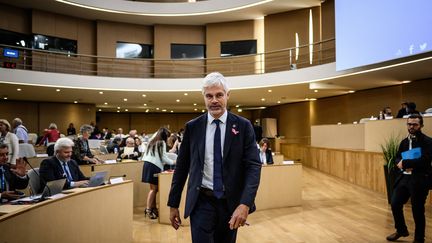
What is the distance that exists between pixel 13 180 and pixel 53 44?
1296cm

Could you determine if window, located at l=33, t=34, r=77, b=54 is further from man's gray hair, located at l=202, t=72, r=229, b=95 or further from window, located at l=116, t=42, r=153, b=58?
man's gray hair, located at l=202, t=72, r=229, b=95

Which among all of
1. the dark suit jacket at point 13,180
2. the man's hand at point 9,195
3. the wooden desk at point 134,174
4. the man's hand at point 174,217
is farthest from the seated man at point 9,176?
the wooden desk at point 134,174

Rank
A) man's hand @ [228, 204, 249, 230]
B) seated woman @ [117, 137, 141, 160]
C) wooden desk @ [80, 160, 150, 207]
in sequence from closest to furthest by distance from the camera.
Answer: man's hand @ [228, 204, 249, 230], wooden desk @ [80, 160, 150, 207], seated woman @ [117, 137, 141, 160]

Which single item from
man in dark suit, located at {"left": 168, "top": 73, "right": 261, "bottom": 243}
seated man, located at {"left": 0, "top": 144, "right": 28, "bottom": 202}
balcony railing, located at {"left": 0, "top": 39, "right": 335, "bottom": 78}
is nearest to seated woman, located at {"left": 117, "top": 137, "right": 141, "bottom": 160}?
seated man, located at {"left": 0, "top": 144, "right": 28, "bottom": 202}

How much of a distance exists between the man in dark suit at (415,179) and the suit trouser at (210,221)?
3.02 m

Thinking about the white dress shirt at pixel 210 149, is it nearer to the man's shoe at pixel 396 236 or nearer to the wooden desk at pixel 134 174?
the man's shoe at pixel 396 236

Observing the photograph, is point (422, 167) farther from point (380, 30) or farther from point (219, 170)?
point (380, 30)

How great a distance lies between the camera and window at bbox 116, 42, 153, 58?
1694cm

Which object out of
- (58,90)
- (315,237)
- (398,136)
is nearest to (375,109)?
(398,136)

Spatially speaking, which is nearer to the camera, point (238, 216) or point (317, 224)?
point (238, 216)

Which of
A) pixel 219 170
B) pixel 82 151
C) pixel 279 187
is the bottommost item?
pixel 279 187

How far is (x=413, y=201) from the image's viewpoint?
439cm

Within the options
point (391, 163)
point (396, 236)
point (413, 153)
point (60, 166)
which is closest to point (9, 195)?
point (60, 166)

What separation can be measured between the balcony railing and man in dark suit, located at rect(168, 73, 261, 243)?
12.4 meters
